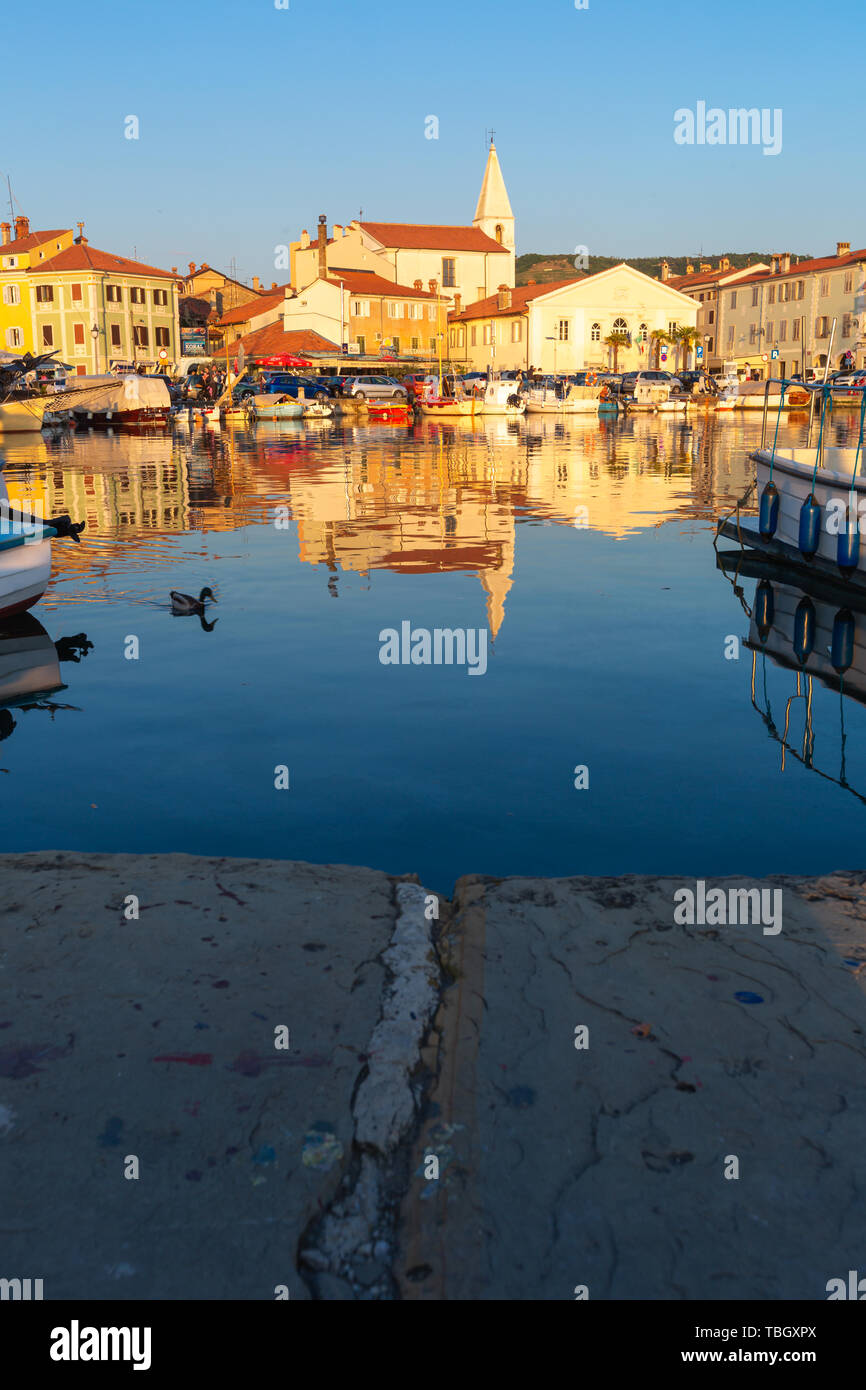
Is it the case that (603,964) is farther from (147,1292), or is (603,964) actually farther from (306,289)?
(306,289)

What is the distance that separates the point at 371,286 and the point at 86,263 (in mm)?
21517

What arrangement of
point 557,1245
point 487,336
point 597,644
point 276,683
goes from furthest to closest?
1. point 487,336
2. point 597,644
3. point 276,683
4. point 557,1245

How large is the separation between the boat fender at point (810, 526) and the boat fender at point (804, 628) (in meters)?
1.07

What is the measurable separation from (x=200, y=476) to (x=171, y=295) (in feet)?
207

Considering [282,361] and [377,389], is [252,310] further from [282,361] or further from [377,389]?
[377,389]

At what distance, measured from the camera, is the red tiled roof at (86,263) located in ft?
252

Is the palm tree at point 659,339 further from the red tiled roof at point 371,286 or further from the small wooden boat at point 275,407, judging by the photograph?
the small wooden boat at point 275,407

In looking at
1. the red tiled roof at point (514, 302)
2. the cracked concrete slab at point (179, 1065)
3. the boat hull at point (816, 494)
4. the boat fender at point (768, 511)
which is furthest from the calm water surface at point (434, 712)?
the red tiled roof at point (514, 302)

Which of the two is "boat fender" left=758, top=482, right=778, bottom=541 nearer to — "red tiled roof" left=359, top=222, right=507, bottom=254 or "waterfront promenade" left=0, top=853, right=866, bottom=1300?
"waterfront promenade" left=0, top=853, right=866, bottom=1300

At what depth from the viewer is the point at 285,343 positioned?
81375 mm

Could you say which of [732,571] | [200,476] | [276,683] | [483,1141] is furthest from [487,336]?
[483,1141]

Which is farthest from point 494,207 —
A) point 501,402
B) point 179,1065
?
point 179,1065

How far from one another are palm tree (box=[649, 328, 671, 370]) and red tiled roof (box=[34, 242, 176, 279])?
38.8m

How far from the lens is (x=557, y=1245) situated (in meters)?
2.81
